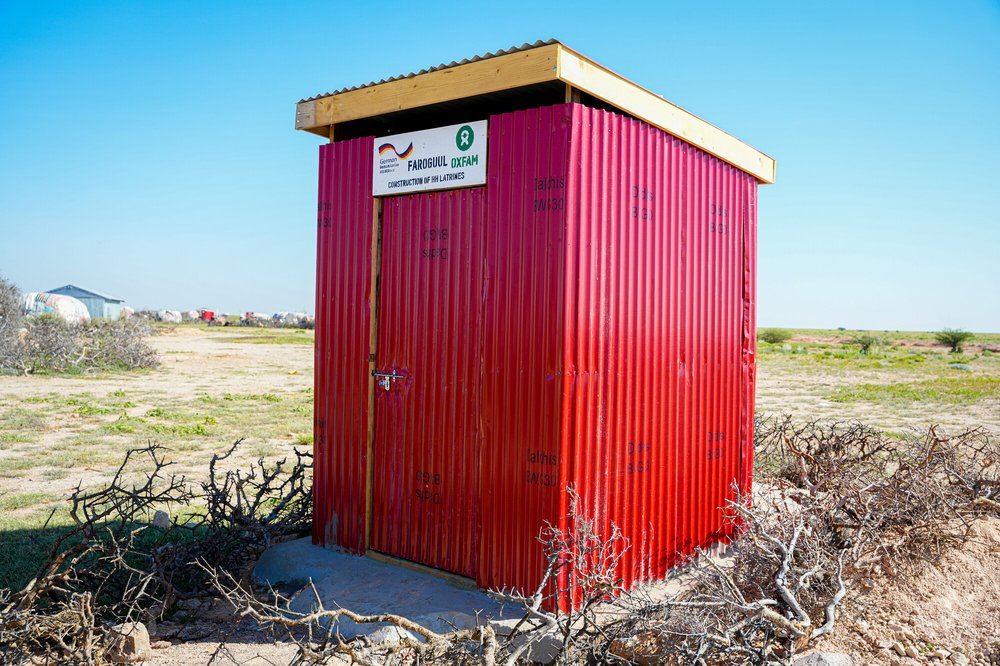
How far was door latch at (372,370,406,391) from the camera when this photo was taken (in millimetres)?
6066

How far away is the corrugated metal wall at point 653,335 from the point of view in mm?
5242

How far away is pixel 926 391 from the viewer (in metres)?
22.9

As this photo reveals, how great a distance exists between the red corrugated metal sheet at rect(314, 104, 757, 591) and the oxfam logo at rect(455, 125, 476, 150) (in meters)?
0.25

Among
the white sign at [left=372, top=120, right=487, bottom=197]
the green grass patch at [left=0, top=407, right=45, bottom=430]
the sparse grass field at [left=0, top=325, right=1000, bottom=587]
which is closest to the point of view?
the white sign at [left=372, top=120, right=487, bottom=197]

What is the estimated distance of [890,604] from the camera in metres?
5.09

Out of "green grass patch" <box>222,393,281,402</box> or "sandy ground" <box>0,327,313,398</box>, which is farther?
"sandy ground" <box>0,327,313,398</box>

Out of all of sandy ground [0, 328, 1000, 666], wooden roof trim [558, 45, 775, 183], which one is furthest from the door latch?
wooden roof trim [558, 45, 775, 183]

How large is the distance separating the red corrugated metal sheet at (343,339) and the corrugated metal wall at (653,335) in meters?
1.97

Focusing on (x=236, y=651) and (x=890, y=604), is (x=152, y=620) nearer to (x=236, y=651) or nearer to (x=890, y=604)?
(x=236, y=651)

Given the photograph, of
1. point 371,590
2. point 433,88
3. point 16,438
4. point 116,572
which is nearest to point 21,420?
point 16,438

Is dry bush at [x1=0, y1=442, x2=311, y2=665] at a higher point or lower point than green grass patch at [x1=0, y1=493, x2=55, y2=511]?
higher

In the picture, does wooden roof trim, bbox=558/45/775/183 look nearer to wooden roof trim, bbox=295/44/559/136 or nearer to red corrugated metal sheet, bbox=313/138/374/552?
wooden roof trim, bbox=295/44/559/136

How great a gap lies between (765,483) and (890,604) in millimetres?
4091

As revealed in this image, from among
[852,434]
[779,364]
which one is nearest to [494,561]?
[852,434]
